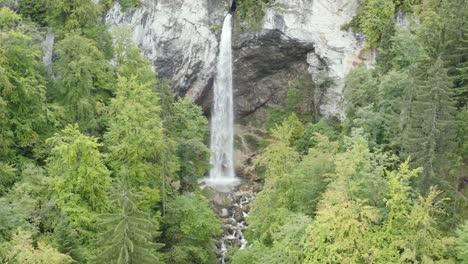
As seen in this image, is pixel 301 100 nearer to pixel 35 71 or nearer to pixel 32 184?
pixel 35 71

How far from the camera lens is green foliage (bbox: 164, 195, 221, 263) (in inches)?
1125

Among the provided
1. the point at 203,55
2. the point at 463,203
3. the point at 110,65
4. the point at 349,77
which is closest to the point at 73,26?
the point at 110,65

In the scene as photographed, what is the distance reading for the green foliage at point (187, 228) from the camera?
2856 centimetres

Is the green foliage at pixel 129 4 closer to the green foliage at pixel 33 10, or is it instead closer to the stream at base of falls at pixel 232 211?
the green foliage at pixel 33 10

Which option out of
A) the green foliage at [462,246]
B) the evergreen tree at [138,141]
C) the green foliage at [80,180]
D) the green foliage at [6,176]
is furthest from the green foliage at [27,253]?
the green foliage at [462,246]

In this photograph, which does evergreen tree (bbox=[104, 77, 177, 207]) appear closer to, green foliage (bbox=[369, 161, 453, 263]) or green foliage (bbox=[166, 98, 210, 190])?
green foliage (bbox=[166, 98, 210, 190])

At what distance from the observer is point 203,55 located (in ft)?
146

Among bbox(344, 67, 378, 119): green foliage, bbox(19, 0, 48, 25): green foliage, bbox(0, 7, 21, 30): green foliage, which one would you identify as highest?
bbox(19, 0, 48, 25): green foliage

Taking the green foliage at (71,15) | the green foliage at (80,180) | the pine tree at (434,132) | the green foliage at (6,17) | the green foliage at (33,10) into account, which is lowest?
the green foliage at (80,180)

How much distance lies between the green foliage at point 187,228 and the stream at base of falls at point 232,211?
3.64 metres

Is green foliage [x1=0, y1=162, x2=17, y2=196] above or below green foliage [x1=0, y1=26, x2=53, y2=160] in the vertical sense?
below

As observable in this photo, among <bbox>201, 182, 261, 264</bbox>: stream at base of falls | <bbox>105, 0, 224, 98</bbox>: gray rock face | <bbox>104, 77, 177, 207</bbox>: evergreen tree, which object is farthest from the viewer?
<bbox>105, 0, 224, 98</bbox>: gray rock face

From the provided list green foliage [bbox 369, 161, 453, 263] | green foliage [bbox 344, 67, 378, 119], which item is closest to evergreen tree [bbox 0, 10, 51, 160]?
green foliage [bbox 344, 67, 378, 119]

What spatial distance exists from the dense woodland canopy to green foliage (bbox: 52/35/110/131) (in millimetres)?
89
